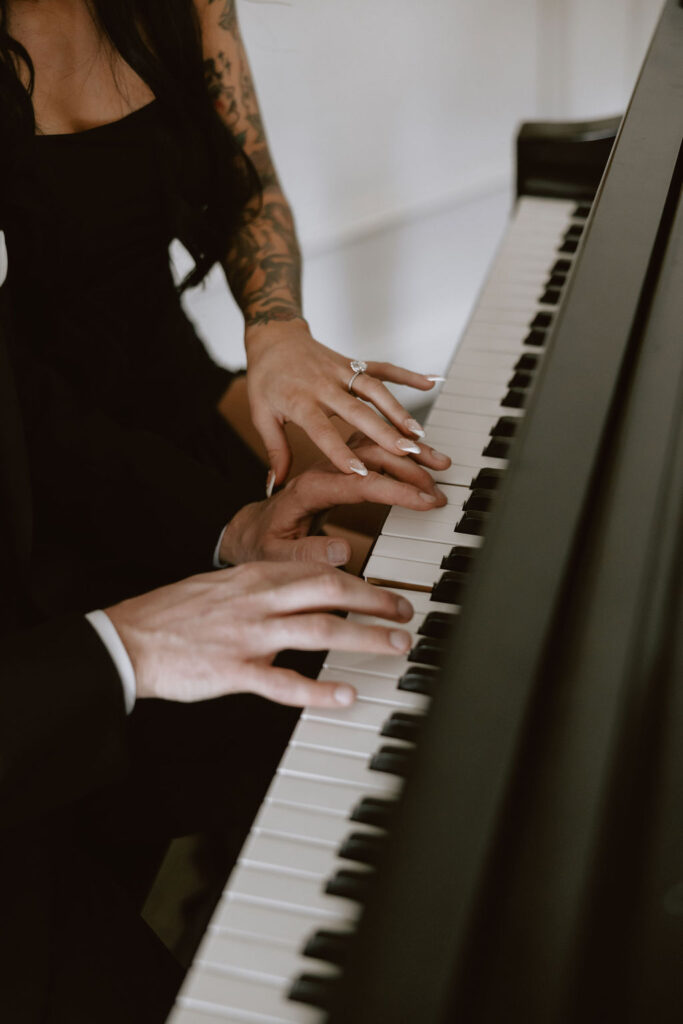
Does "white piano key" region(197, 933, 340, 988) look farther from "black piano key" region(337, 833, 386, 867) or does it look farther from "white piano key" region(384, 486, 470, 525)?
"white piano key" region(384, 486, 470, 525)

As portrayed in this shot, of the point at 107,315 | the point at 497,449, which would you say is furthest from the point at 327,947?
the point at 107,315

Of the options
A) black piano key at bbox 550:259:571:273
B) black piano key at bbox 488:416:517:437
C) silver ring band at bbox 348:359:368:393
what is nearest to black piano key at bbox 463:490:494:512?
black piano key at bbox 488:416:517:437

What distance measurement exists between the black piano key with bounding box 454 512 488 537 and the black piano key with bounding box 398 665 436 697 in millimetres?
192

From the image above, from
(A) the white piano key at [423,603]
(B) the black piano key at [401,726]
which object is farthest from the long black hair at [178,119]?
(B) the black piano key at [401,726]

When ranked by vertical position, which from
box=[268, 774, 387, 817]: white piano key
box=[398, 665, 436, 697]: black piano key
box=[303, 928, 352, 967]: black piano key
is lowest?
box=[303, 928, 352, 967]: black piano key

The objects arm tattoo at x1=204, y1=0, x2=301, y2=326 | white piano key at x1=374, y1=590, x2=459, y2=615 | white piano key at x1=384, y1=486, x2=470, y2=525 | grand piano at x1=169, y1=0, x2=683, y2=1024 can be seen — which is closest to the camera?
grand piano at x1=169, y1=0, x2=683, y2=1024

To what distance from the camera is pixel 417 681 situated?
742mm

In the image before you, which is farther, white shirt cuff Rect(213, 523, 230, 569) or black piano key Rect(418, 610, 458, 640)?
white shirt cuff Rect(213, 523, 230, 569)

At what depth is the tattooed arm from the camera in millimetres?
983

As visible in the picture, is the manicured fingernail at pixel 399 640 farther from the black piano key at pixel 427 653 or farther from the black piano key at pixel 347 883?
the black piano key at pixel 347 883

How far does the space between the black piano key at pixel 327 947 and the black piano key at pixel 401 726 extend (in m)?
0.15

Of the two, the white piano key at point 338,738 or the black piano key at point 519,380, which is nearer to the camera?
the white piano key at point 338,738

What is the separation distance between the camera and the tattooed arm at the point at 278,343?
0.98 m

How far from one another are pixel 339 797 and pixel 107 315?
860 millimetres
